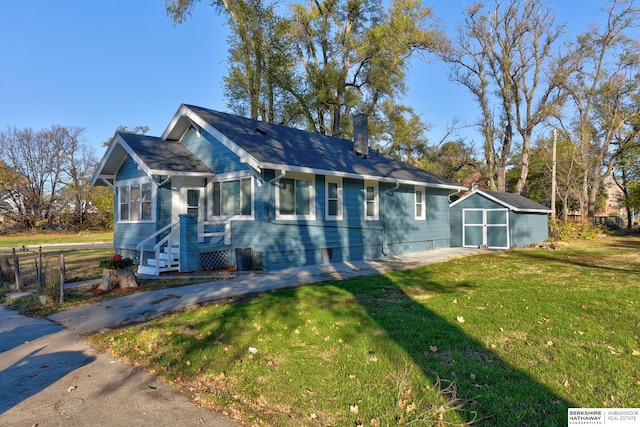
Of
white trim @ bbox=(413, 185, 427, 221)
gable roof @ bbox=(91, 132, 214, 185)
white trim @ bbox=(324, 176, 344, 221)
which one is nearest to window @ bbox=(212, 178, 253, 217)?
gable roof @ bbox=(91, 132, 214, 185)

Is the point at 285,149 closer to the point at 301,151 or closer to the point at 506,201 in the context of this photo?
the point at 301,151

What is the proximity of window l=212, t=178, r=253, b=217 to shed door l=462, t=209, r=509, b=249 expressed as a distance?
11.5m

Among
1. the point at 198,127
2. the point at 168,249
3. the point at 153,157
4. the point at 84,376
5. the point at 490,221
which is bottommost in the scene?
the point at 84,376

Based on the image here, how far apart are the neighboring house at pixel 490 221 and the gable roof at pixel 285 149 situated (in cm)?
224

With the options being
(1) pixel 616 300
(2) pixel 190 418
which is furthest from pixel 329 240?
(2) pixel 190 418

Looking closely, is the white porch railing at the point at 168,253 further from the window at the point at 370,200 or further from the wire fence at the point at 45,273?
the window at the point at 370,200

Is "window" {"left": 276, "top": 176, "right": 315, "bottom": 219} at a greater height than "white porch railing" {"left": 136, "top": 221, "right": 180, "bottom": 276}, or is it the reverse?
"window" {"left": 276, "top": 176, "right": 315, "bottom": 219}

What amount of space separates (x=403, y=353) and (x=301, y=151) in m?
10.1

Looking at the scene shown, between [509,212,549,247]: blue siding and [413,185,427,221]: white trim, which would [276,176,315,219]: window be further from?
[509,212,549,247]: blue siding

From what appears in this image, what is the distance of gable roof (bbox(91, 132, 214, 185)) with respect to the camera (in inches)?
480

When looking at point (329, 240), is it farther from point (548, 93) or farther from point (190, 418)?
point (548, 93)

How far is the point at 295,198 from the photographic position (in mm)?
12531

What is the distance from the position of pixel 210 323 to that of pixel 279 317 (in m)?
1.03

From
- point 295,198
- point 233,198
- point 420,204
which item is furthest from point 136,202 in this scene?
point 420,204
